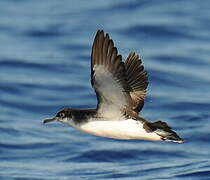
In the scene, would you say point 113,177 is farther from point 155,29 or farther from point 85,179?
point 155,29

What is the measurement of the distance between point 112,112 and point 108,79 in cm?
40

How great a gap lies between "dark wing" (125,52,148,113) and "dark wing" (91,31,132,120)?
393mm

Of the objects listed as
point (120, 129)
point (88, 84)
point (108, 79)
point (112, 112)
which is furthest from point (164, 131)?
point (88, 84)

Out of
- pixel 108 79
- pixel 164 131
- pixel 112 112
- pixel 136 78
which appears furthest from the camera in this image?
pixel 136 78

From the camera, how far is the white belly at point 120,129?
1042cm

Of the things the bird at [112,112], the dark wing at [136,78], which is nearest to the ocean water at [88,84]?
the dark wing at [136,78]

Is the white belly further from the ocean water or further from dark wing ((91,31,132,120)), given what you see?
the ocean water

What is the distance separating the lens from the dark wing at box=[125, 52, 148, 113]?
35.6ft

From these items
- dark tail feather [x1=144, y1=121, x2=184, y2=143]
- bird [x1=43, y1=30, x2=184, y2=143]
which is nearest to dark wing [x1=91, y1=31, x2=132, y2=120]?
bird [x1=43, y1=30, x2=184, y2=143]

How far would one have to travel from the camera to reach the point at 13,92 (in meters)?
19.4

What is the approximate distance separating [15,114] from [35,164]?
2.61 meters

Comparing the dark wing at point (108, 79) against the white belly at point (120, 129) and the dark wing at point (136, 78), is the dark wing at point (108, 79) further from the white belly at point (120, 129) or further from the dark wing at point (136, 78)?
the dark wing at point (136, 78)

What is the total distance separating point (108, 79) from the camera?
10250 millimetres

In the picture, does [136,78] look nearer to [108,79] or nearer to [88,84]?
[108,79]
